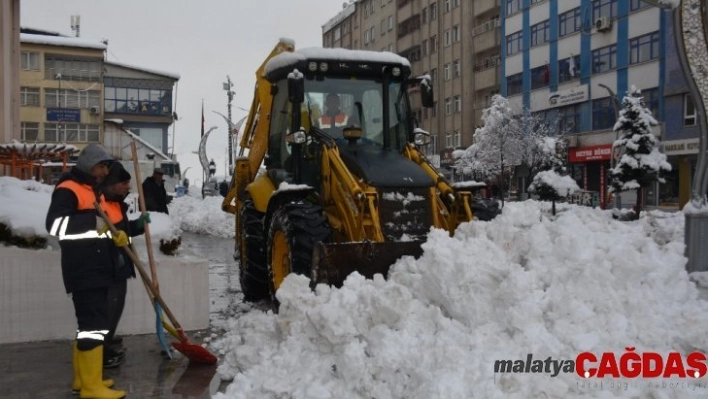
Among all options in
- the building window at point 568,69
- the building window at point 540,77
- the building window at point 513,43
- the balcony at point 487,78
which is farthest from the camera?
the balcony at point 487,78

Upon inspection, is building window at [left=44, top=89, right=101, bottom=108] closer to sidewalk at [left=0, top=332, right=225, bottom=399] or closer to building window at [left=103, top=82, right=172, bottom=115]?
building window at [left=103, top=82, right=172, bottom=115]

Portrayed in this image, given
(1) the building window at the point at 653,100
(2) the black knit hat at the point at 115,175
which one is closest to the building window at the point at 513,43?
(1) the building window at the point at 653,100

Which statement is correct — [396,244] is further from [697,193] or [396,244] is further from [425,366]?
[697,193]

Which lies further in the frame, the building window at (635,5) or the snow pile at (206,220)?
the building window at (635,5)

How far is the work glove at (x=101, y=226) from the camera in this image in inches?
197

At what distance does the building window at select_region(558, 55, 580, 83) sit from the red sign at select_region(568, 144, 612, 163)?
13.7 feet

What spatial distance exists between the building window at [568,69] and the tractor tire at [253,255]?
31289mm

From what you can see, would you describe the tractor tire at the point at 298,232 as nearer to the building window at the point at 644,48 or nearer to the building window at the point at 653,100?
the building window at the point at 653,100

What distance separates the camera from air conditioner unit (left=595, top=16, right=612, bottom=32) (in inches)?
1314

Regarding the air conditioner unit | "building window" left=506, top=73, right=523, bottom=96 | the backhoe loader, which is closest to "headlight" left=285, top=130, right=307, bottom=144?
the backhoe loader

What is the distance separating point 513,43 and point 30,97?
35052mm

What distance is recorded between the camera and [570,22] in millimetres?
36438

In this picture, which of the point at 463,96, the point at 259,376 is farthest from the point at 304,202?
the point at 463,96

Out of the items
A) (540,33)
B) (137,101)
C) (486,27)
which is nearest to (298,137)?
(540,33)
